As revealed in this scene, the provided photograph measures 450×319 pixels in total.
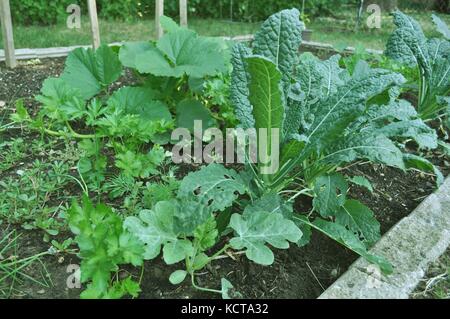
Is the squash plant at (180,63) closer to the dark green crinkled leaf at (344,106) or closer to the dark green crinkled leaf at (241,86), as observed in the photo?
the dark green crinkled leaf at (241,86)

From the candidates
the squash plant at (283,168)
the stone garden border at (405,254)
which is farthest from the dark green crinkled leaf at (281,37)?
the stone garden border at (405,254)

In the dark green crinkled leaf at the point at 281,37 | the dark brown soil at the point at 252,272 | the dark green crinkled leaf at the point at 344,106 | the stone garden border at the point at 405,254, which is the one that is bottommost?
the dark brown soil at the point at 252,272

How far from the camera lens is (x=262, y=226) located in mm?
1404

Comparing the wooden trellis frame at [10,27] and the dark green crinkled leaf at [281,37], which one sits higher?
the dark green crinkled leaf at [281,37]

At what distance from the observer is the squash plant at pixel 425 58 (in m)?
2.17

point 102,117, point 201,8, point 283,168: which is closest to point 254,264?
point 283,168

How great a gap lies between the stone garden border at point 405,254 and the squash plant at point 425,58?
0.53 m

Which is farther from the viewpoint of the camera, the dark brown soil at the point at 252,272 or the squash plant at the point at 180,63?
the squash plant at the point at 180,63

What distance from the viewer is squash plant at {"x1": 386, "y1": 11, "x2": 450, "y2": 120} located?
217 cm

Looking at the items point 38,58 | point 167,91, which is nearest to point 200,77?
point 167,91

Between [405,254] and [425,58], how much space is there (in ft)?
3.52

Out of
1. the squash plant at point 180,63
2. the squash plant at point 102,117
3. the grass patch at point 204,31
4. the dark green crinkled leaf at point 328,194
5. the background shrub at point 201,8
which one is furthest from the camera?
the background shrub at point 201,8

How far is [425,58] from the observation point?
7.17 feet
